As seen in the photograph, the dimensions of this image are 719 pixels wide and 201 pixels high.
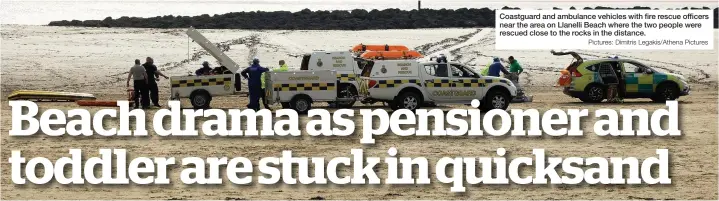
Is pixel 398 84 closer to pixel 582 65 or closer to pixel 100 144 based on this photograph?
pixel 582 65

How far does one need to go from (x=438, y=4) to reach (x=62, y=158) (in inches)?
3469

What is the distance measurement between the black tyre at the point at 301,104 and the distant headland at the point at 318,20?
3113 cm

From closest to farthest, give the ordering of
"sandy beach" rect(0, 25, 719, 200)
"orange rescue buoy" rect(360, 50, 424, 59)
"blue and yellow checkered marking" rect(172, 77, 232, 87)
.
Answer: "sandy beach" rect(0, 25, 719, 200) < "blue and yellow checkered marking" rect(172, 77, 232, 87) < "orange rescue buoy" rect(360, 50, 424, 59)

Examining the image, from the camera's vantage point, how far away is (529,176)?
17.2 meters

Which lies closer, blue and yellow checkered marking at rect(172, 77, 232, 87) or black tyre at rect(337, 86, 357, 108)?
→ black tyre at rect(337, 86, 357, 108)

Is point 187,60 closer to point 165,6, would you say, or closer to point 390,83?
point 390,83

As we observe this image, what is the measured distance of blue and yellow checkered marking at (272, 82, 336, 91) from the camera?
88.5 feet

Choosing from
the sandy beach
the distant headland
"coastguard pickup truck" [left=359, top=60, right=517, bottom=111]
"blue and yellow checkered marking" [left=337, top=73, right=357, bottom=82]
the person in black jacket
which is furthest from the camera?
the distant headland

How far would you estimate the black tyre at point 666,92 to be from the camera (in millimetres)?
31094

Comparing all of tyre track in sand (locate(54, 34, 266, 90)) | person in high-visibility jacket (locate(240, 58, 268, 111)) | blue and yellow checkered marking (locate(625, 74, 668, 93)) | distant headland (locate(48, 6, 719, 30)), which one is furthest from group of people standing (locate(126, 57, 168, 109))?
distant headland (locate(48, 6, 719, 30))

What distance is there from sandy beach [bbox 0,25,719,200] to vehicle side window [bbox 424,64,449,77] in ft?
6.43

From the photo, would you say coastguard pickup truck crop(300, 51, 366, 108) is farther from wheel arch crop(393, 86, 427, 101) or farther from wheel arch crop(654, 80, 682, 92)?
wheel arch crop(654, 80, 682, 92)

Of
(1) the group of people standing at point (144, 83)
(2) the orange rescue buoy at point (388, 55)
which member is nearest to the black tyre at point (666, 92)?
(2) the orange rescue buoy at point (388, 55)

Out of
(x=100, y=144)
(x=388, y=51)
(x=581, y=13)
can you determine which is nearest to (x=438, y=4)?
(x=581, y=13)
